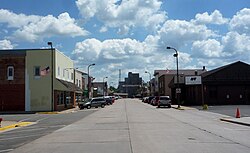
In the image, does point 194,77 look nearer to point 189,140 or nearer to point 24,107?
point 24,107

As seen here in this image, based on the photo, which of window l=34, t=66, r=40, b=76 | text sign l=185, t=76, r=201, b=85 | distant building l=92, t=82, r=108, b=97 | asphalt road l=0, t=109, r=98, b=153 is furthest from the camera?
distant building l=92, t=82, r=108, b=97

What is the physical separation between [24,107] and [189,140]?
1584 inches

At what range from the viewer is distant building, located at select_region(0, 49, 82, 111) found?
52.2 m

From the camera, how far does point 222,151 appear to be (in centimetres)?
1252

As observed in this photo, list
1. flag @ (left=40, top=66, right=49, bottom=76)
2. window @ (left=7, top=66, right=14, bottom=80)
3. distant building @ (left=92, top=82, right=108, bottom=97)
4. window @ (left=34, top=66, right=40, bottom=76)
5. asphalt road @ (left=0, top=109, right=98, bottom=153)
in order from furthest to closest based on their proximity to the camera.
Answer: distant building @ (left=92, top=82, right=108, bottom=97) → window @ (left=34, top=66, right=40, bottom=76) → window @ (left=7, top=66, right=14, bottom=80) → flag @ (left=40, top=66, right=49, bottom=76) → asphalt road @ (left=0, top=109, right=98, bottom=153)

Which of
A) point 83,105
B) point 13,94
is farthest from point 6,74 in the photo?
point 83,105

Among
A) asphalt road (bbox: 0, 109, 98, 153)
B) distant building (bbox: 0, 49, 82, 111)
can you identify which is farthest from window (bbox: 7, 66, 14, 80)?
asphalt road (bbox: 0, 109, 98, 153)

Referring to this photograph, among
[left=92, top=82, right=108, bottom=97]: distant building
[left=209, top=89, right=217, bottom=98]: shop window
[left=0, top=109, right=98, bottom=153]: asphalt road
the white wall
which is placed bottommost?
[left=0, top=109, right=98, bottom=153]: asphalt road

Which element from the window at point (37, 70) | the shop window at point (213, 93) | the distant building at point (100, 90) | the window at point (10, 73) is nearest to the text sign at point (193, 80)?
the shop window at point (213, 93)

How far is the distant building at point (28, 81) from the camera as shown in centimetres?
5225

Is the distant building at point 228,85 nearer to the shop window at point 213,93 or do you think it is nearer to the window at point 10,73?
the shop window at point 213,93

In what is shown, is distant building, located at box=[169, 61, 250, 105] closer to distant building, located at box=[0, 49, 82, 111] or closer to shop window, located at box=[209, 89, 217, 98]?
shop window, located at box=[209, 89, 217, 98]

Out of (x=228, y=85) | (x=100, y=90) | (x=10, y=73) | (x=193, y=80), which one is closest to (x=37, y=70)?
(x=10, y=73)

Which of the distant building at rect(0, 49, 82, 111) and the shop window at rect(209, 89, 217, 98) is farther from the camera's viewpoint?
the shop window at rect(209, 89, 217, 98)
